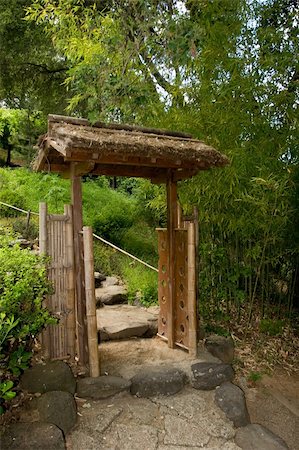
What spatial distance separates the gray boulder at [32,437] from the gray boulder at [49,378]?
1.14 ft

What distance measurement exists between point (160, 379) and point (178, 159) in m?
1.97

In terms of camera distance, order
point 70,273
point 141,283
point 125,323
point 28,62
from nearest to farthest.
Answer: point 70,273 → point 125,323 → point 141,283 → point 28,62

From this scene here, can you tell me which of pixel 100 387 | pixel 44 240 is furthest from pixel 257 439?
pixel 44 240

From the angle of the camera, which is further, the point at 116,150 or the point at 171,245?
the point at 171,245

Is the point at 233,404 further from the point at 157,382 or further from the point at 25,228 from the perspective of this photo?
the point at 25,228

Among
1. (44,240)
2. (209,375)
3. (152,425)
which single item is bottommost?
(152,425)

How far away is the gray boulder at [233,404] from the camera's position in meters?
2.88

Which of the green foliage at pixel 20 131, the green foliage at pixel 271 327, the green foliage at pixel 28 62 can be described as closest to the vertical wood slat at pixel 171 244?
the green foliage at pixel 271 327

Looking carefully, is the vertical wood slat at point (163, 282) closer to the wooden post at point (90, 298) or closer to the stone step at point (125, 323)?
the stone step at point (125, 323)

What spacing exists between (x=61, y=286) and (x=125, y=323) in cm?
125

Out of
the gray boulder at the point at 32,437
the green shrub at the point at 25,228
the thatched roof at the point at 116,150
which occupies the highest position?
the thatched roof at the point at 116,150

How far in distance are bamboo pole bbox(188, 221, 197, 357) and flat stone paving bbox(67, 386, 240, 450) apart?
1.83ft

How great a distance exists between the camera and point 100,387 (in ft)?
9.75

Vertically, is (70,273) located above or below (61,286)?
above
